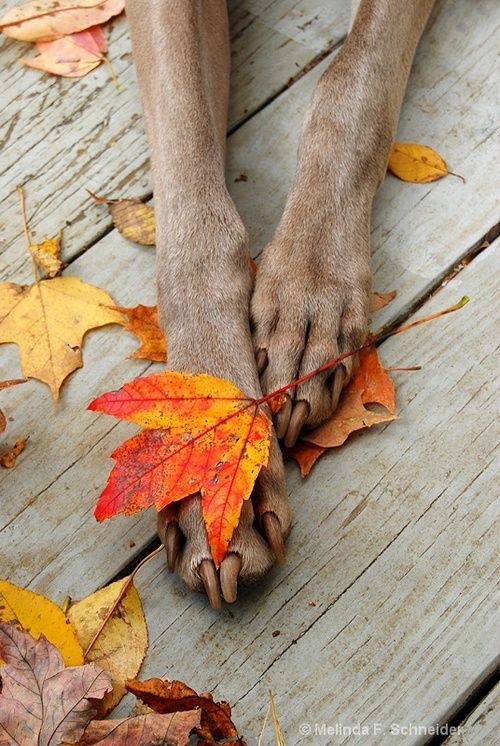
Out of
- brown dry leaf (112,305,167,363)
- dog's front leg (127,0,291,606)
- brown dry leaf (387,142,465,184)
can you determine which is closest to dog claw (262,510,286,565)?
dog's front leg (127,0,291,606)

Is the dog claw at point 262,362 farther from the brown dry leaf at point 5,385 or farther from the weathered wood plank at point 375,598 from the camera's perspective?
the brown dry leaf at point 5,385

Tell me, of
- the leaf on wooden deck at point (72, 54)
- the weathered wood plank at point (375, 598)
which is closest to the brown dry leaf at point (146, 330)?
the weathered wood plank at point (375, 598)

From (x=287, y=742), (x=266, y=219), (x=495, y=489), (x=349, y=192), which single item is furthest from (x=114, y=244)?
(x=287, y=742)

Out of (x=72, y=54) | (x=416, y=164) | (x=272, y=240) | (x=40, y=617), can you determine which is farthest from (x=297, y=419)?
(x=72, y=54)

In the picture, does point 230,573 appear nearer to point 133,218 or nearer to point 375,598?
point 375,598

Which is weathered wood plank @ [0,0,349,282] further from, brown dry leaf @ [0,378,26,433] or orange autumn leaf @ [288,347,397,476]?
orange autumn leaf @ [288,347,397,476]

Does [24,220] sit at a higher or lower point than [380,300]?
higher
